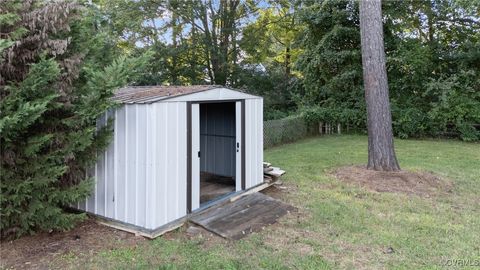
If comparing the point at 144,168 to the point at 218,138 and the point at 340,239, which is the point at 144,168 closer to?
the point at 340,239

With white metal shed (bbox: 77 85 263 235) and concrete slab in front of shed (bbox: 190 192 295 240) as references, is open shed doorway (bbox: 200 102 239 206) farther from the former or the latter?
white metal shed (bbox: 77 85 263 235)

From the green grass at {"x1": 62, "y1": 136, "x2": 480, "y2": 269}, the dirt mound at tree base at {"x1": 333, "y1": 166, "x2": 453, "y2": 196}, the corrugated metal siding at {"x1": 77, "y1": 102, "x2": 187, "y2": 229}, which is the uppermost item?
the corrugated metal siding at {"x1": 77, "y1": 102, "x2": 187, "y2": 229}

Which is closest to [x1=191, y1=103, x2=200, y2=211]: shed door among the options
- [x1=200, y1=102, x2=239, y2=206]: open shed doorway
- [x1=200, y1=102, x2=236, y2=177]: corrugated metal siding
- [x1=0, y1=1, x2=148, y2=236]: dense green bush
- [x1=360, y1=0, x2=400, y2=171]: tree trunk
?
[x1=0, y1=1, x2=148, y2=236]: dense green bush

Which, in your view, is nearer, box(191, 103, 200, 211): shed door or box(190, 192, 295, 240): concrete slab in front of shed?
box(190, 192, 295, 240): concrete slab in front of shed

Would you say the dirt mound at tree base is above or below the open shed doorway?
below

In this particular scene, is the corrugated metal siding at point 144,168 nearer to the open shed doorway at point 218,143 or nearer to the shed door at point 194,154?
the shed door at point 194,154

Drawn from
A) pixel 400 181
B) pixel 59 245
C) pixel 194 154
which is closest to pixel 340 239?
pixel 194 154

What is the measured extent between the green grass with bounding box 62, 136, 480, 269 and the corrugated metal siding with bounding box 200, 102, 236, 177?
1.30 m

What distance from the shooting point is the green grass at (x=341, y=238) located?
11.9ft

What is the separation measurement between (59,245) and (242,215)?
2.29 m

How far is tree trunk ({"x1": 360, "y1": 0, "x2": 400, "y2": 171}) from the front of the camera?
277 inches

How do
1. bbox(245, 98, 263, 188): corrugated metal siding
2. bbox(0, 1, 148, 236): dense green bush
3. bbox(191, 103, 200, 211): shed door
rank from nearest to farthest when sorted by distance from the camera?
bbox(0, 1, 148, 236): dense green bush, bbox(191, 103, 200, 211): shed door, bbox(245, 98, 263, 188): corrugated metal siding

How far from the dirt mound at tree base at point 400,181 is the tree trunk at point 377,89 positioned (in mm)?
311

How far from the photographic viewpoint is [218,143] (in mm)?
7293
